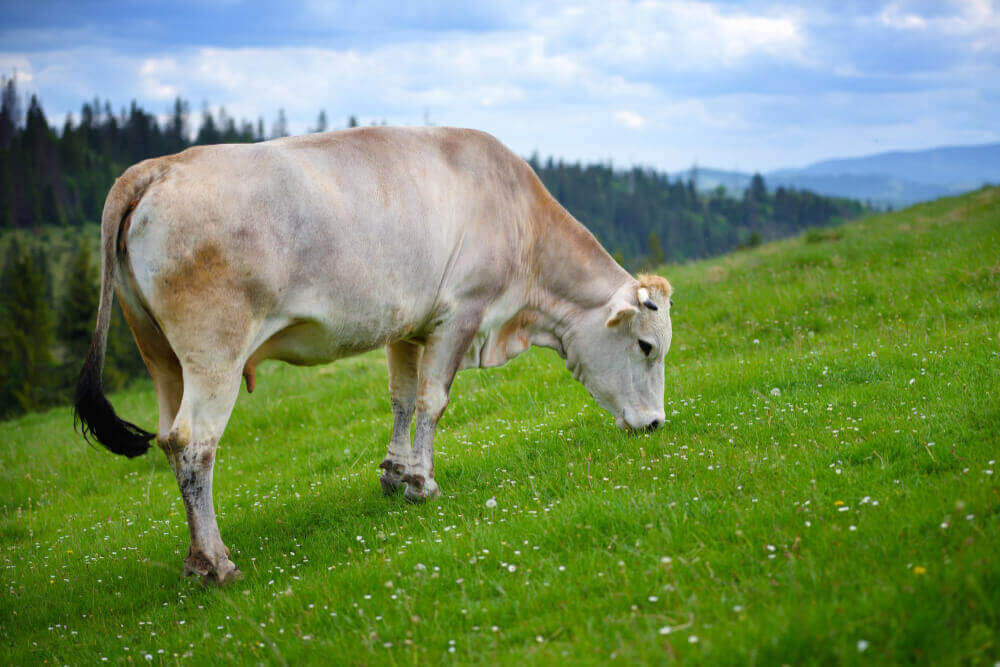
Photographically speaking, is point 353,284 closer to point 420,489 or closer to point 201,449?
point 201,449

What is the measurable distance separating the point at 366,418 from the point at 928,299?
29.2 feet

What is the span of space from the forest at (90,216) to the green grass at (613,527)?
1352 cm

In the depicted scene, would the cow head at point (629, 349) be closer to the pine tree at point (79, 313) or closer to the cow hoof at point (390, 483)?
the cow hoof at point (390, 483)

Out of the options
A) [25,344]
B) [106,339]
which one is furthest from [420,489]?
[25,344]

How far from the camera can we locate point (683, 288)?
16062 mm

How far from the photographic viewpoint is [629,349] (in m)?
8.24

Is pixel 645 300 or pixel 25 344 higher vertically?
pixel 645 300

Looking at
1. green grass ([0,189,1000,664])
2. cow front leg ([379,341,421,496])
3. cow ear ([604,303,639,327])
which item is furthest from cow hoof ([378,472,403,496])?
cow ear ([604,303,639,327])

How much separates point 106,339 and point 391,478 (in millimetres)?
3178

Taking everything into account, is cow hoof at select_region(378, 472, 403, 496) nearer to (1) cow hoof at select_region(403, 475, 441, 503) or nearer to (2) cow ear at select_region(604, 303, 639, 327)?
(1) cow hoof at select_region(403, 475, 441, 503)

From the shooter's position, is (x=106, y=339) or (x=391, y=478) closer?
(x=106, y=339)

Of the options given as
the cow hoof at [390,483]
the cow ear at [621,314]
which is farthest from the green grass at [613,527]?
the cow ear at [621,314]

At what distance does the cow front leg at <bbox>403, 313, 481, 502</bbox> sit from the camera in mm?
7281

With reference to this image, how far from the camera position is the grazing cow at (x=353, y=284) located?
5699 millimetres
